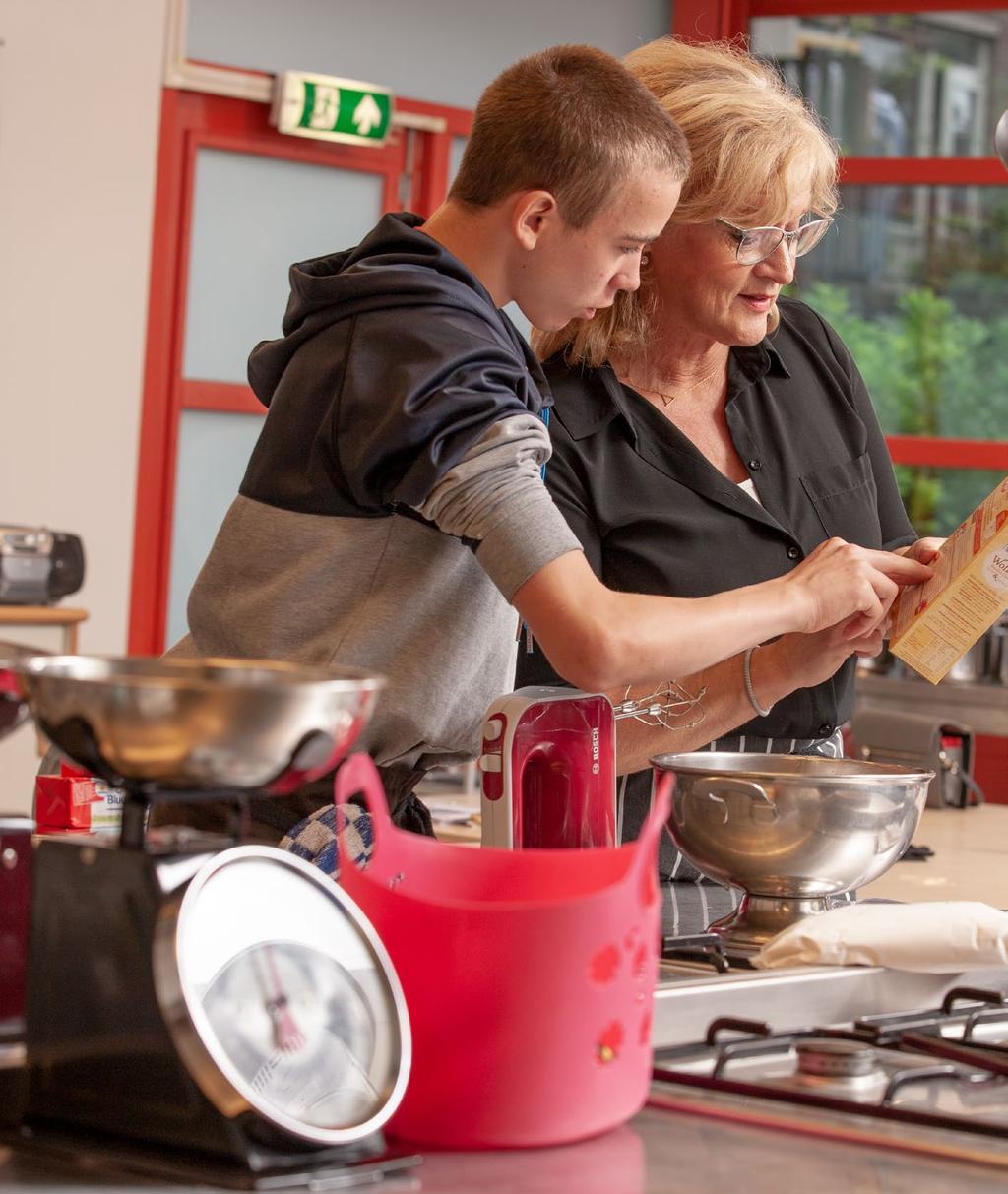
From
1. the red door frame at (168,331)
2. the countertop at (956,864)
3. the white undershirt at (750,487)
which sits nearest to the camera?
the white undershirt at (750,487)

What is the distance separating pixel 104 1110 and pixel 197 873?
0.40ft

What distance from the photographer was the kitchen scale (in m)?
0.81

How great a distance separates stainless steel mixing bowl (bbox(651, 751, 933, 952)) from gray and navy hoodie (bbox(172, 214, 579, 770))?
21cm

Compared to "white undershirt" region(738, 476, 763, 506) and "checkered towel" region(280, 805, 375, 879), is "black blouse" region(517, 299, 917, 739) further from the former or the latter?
"checkered towel" region(280, 805, 375, 879)

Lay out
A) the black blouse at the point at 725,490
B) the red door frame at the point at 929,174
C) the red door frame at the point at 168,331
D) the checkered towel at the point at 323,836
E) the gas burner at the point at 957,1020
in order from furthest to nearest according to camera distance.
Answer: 1. the red door frame at the point at 929,174
2. the red door frame at the point at 168,331
3. the black blouse at the point at 725,490
4. the checkered towel at the point at 323,836
5. the gas burner at the point at 957,1020

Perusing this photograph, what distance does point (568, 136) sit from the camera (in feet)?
4.91

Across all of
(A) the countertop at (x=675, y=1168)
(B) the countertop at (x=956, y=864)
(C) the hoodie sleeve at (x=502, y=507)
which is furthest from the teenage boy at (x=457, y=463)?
(B) the countertop at (x=956, y=864)

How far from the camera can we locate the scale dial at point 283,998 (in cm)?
82

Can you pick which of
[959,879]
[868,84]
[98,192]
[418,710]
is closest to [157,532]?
[98,192]

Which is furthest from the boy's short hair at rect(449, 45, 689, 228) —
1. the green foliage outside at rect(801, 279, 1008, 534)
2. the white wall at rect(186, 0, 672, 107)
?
the green foliage outside at rect(801, 279, 1008, 534)

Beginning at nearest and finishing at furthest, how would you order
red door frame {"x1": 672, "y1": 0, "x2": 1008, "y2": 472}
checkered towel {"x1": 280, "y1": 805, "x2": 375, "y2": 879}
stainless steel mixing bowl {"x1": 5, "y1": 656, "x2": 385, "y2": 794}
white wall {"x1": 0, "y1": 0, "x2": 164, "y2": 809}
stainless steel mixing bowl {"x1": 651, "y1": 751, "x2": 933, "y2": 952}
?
stainless steel mixing bowl {"x1": 5, "y1": 656, "x2": 385, "y2": 794}
checkered towel {"x1": 280, "y1": 805, "x2": 375, "y2": 879}
stainless steel mixing bowl {"x1": 651, "y1": 751, "x2": 933, "y2": 952}
white wall {"x1": 0, "y1": 0, "x2": 164, "y2": 809}
red door frame {"x1": 672, "y1": 0, "x2": 1008, "y2": 472}

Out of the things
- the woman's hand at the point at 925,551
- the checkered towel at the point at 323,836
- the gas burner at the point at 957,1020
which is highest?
the woman's hand at the point at 925,551

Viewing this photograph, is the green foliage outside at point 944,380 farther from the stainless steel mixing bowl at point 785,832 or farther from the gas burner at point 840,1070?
the gas burner at point 840,1070

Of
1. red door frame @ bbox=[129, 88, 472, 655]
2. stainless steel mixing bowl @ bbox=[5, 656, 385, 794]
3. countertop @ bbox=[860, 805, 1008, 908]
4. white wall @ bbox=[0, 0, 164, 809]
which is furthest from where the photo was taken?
red door frame @ bbox=[129, 88, 472, 655]
